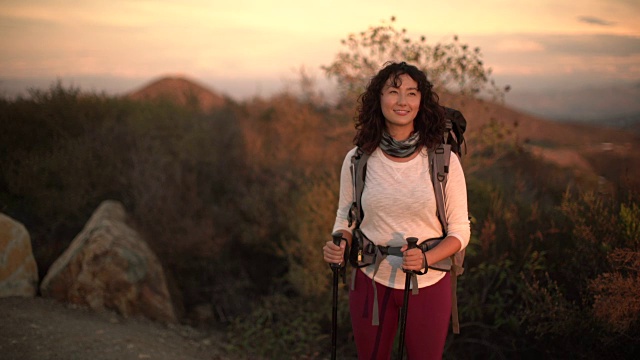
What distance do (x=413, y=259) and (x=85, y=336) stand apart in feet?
11.4

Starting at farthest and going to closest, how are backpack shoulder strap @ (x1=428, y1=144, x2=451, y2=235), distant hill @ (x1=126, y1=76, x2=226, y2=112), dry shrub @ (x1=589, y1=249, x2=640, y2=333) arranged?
distant hill @ (x1=126, y1=76, x2=226, y2=112) → dry shrub @ (x1=589, y1=249, x2=640, y2=333) → backpack shoulder strap @ (x1=428, y1=144, x2=451, y2=235)

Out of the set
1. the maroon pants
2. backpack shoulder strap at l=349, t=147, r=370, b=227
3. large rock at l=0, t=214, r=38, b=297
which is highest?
backpack shoulder strap at l=349, t=147, r=370, b=227

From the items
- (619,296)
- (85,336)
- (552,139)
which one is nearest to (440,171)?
(619,296)

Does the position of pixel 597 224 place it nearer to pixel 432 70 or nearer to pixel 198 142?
pixel 432 70

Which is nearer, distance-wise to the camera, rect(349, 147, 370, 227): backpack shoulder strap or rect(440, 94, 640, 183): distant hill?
rect(349, 147, 370, 227): backpack shoulder strap

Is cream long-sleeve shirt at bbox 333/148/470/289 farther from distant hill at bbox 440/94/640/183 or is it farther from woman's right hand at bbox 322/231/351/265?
distant hill at bbox 440/94/640/183

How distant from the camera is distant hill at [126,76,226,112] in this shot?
33.8ft

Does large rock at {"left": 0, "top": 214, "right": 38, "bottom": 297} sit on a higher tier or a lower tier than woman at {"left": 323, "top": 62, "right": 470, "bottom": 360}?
lower

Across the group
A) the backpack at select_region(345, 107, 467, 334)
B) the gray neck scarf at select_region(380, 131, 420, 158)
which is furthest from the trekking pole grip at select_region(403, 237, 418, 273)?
the gray neck scarf at select_region(380, 131, 420, 158)

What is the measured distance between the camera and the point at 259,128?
9.10 metres

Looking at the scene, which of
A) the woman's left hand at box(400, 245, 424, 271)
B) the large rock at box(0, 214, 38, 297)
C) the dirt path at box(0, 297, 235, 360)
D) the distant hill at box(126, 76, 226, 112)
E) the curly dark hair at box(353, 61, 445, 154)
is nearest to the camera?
the woman's left hand at box(400, 245, 424, 271)

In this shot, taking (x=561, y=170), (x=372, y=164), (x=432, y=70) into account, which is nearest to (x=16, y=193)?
(x=432, y=70)

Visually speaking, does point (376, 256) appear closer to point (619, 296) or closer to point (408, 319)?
point (408, 319)

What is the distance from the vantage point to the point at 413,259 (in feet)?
7.48
